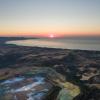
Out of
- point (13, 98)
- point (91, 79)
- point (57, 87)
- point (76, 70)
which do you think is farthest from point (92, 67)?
point (13, 98)

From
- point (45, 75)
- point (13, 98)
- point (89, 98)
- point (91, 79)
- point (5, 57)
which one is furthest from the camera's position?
point (5, 57)

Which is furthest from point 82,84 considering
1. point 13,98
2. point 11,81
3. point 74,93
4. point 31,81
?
point 13,98

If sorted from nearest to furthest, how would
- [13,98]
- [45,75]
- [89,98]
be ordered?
[13,98]
[89,98]
[45,75]

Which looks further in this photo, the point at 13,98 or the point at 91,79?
the point at 91,79

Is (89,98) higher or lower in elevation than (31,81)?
lower

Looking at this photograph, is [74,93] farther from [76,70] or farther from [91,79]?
[76,70]

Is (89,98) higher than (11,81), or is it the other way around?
(11,81)

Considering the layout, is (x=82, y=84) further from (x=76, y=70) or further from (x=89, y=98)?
(x=76, y=70)

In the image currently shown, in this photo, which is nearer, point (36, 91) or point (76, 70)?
point (36, 91)

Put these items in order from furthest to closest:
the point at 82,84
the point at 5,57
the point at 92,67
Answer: the point at 5,57 → the point at 92,67 → the point at 82,84
